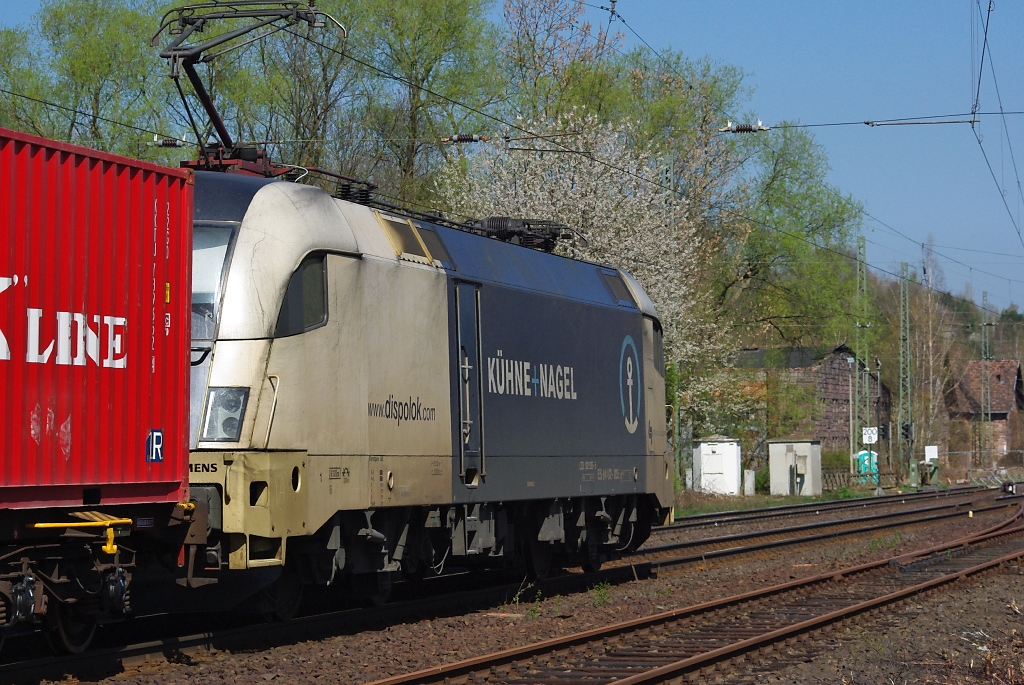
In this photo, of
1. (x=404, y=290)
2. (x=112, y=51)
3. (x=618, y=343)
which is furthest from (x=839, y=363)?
(x=404, y=290)

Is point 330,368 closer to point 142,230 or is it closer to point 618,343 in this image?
point 142,230

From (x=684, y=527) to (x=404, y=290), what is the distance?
1544cm

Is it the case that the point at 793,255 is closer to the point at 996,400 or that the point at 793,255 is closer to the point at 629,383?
the point at 629,383

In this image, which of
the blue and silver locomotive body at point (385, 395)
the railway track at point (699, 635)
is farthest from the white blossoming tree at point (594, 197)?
the blue and silver locomotive body at point (385, 395)

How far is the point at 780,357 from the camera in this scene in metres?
53.6

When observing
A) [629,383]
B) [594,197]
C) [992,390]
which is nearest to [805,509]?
[594,197]

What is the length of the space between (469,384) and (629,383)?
4422 mm

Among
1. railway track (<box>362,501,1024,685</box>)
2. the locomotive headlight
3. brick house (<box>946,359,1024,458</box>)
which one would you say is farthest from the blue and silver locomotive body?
brick house (<box>946,359,1024,458</box>)

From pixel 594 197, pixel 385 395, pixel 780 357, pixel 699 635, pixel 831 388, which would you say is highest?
pixel 594 197

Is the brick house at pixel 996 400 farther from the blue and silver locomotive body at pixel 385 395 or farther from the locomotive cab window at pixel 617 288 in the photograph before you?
the blue and silver locomotive body at pixel 385 395

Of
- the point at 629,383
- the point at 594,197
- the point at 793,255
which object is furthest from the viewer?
the point at 793,255

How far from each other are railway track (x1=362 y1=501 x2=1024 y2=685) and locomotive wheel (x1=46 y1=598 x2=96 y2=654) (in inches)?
92.3

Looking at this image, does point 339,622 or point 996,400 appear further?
point 996,400

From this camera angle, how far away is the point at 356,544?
1083 cm
